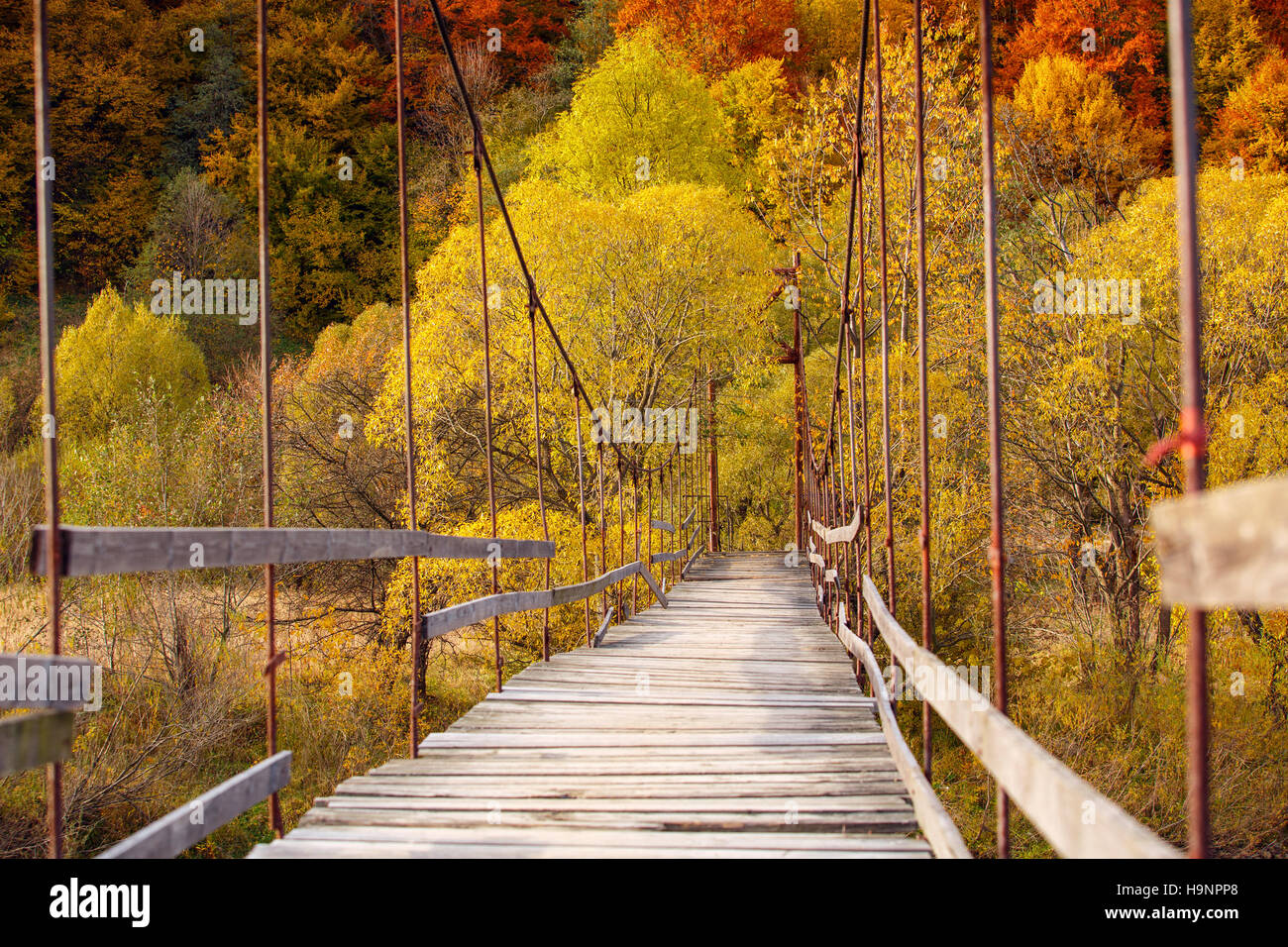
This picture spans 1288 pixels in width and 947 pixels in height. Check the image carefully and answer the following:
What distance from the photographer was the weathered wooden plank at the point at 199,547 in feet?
5.22

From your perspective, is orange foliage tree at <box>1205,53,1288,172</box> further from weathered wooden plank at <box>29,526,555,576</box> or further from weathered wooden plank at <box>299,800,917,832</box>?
weathered wooden plank at <box>29,526,555,576</box>

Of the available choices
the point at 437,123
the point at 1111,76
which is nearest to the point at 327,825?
the point at 1111,76

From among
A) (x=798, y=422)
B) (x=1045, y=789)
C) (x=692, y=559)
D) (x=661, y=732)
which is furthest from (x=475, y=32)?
(x=1045, y=789)

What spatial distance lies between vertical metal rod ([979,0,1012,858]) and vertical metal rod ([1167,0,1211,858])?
0.78m

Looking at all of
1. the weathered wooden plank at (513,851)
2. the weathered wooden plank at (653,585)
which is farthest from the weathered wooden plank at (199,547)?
the weathered wooden plank at (653,585)

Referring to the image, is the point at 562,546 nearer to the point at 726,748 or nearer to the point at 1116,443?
the point at 1116,443

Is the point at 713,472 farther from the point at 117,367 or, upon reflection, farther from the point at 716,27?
the point at 716,27

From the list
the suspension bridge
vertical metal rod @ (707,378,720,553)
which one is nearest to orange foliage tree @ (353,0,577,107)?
vertical metal rod @ (707,378,720,553)

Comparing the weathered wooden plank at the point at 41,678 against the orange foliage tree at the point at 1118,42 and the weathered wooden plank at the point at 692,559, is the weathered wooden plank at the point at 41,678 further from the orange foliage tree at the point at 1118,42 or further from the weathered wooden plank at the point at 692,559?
the orange foliage tree at the point at 1118,42

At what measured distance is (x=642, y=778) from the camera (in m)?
3.00

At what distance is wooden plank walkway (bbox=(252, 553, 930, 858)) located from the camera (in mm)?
2355

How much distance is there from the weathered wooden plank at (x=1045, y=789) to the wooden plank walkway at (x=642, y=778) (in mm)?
402

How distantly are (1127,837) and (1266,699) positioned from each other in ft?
38.3

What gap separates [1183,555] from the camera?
38.9 inches
